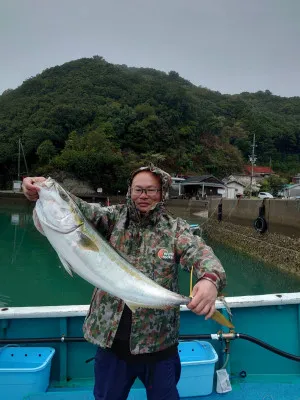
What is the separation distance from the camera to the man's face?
2391mm

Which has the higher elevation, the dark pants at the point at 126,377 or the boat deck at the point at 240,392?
the dark pants at the point at 126,377

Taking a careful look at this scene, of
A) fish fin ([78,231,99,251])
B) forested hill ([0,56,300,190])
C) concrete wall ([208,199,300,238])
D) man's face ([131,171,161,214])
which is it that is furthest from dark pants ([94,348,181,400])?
forested hill ([0,56,300,190])

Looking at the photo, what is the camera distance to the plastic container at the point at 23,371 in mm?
3285

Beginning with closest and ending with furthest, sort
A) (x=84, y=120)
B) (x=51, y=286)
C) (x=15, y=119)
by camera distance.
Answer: (x=51, y=286) < (x=84, y=120) < (x=15, y=119)

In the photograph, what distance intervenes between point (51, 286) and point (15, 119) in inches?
2625

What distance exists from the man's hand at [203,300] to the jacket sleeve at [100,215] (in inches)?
36.3

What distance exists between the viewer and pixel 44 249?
19594mm

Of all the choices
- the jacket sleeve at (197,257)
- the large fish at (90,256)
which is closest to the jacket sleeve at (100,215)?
the large fish at (90,256)

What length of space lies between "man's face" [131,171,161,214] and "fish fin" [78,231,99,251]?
0.45 m

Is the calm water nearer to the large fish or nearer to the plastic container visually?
the plastic container

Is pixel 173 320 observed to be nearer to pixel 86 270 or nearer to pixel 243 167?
pixel 86 270

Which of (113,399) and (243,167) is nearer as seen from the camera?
(113,399)

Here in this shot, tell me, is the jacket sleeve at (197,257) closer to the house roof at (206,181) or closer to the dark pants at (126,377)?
the dark pants at (126,377)

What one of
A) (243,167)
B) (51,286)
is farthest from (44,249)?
(243,167)
